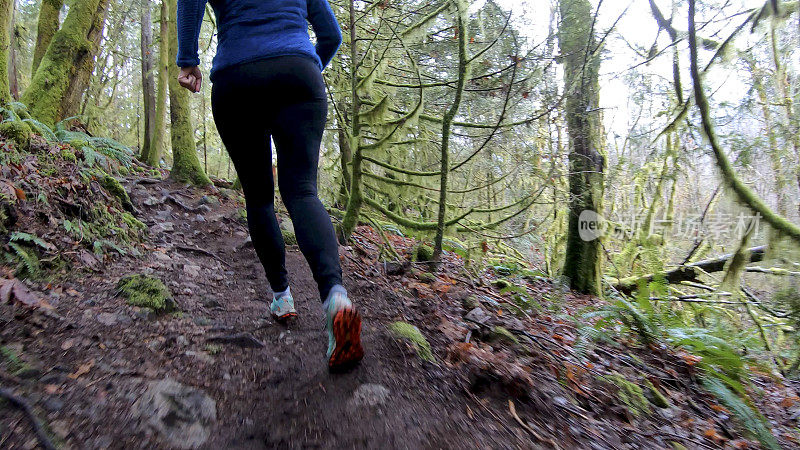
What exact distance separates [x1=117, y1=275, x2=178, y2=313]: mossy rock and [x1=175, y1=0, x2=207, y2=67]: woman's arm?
4.07 feet

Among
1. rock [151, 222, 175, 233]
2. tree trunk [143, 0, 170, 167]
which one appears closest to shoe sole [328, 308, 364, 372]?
rock [151, 222, 175, 233]

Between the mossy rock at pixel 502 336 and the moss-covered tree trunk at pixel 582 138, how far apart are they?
2457 millimetres

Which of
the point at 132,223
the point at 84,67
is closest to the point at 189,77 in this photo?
the point at 132,223

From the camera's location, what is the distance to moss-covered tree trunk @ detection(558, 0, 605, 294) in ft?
15.3

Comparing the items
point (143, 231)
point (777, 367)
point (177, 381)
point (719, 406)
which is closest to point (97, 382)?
point (177, 381)

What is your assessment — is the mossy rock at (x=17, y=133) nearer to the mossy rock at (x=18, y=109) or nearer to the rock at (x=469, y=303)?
the mossy rock at (x=18, y=109)

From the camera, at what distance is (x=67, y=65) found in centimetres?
512

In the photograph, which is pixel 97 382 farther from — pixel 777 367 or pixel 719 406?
pixel 777 367

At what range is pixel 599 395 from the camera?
8.27 ft

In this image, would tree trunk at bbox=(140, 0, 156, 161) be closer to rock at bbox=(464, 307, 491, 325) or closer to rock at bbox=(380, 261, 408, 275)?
rock at bbox=(380, 261, 408, 275)

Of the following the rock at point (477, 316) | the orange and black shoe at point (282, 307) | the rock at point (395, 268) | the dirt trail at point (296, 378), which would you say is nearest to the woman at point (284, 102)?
the dirt trail at point (296, 378)

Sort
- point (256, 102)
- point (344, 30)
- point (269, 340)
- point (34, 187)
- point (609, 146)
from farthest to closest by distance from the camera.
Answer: point (609, 146), point (344, 30), point (34, 187), point (269, 340), point (256, 102)

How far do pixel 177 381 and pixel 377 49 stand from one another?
4.47m

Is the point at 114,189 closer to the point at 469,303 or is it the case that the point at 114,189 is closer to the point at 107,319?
the point at 107,319
